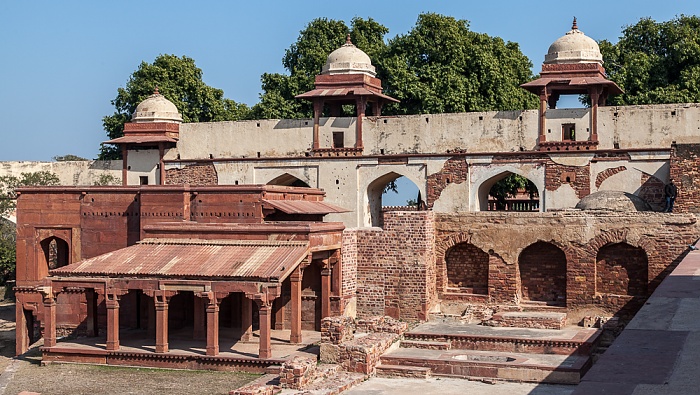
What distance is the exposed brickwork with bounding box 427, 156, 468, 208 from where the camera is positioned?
27109 millimetres

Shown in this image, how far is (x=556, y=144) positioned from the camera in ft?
85.5

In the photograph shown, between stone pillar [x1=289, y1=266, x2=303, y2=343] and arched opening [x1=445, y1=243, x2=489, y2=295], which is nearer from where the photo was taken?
stone pillar [x1=289, y1=266, x2=303, y2=343]

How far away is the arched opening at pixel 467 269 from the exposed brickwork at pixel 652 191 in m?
6.37

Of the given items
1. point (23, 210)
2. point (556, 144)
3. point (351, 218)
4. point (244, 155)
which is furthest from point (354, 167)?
point (23, 210)

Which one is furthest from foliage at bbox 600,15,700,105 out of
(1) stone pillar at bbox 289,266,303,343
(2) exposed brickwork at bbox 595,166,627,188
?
(1) stone pillar at bbox 289,266,303,343

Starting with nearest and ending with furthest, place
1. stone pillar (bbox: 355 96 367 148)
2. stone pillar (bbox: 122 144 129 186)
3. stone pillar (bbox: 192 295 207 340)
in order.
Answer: stone pillar (bbox: 192 295 207 340)
stone pillar (bbox: 355 96 367 148)
stone pillar (bbox: 122 144 129 186)

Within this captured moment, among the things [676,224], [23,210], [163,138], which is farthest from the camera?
[163,138]

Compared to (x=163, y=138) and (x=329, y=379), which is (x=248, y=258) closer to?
(x=329, y=379)

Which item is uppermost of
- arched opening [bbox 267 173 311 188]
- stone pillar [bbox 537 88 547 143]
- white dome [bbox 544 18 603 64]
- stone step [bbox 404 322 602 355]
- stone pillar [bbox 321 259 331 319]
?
white dome [bbox 544 18 603 64]

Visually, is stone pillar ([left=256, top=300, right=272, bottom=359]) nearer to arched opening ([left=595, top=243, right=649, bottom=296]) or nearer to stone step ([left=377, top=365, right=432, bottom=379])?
stone step ([left=377, top=365, right=432, bottom=379])

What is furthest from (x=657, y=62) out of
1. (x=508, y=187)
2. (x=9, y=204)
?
(x=9, y=204)

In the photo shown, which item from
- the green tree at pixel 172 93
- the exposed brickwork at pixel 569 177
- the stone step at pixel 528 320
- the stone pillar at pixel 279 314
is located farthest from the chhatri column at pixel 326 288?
the green tree at pixel 172 93

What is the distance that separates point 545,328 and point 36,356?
10.1 meters

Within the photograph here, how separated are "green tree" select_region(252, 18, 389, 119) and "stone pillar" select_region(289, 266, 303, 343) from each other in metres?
19.4
